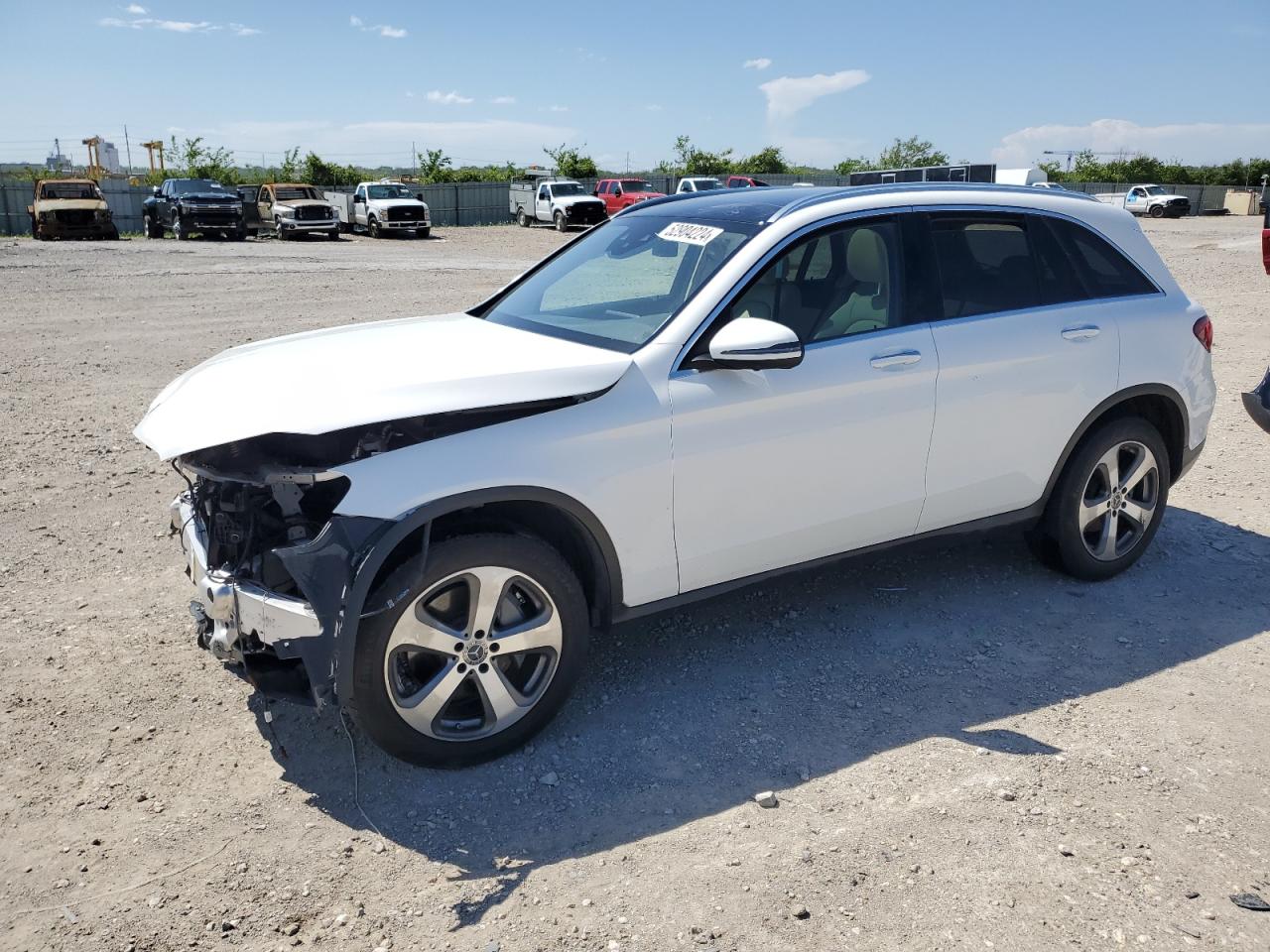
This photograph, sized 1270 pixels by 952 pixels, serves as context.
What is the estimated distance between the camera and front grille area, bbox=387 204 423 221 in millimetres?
34812

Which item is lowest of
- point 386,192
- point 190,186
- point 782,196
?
point 782,196

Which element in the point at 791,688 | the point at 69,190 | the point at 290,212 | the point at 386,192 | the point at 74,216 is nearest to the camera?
the point at 791,688

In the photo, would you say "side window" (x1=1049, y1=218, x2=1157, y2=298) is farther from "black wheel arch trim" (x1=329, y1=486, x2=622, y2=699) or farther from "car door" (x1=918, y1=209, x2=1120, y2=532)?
"black wheel arch trim" (x1=329, y1=486, x2=622, y2=699)

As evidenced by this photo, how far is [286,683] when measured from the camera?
3.29 meters

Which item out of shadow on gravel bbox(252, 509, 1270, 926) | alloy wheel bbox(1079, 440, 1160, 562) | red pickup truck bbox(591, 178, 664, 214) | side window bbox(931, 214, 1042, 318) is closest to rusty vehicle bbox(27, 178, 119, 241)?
red pickup truck bbox(591, 178, 664, 214)

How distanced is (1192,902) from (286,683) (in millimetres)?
2809

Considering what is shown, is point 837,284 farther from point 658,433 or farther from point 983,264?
point 658,433

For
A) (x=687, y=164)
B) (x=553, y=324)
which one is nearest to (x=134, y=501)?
(x=553, y=324)

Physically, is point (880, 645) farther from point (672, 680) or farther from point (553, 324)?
point (553, 324)

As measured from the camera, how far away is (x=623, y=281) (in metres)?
4.35

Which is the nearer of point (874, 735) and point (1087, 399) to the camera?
point (874, 735)

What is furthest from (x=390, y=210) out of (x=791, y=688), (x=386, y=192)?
(x=791, y=688)

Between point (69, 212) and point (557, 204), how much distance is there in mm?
16366

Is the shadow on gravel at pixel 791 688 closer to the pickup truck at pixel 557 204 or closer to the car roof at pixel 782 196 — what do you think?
the car roof at pixel 782 196
